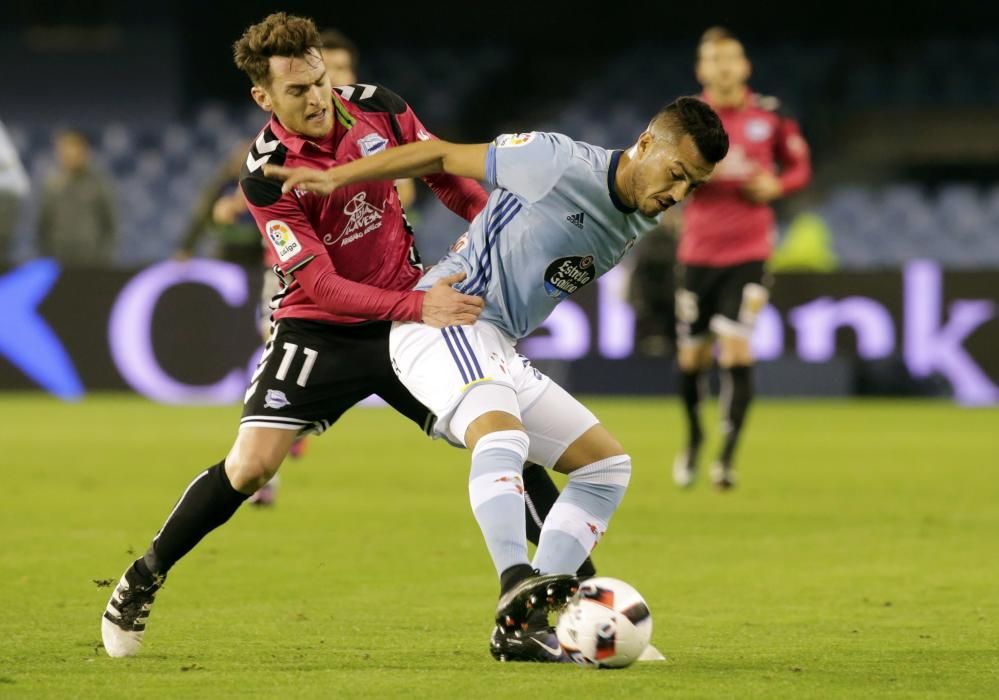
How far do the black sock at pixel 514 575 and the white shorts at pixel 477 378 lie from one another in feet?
1.53

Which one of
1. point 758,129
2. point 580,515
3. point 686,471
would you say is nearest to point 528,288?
point 580,515

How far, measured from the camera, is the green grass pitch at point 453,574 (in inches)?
167

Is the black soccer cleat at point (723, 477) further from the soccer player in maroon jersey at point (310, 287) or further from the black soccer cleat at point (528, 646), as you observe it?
the black soccer cleat at point (528, 646)

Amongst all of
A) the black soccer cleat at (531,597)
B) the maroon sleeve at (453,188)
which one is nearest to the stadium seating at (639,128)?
the maroon sleeve at (453,188)

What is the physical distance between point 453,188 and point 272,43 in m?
0.68

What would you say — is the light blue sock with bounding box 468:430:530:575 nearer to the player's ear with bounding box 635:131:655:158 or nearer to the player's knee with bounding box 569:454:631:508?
the player's knee with bounding box 569:454:631:508

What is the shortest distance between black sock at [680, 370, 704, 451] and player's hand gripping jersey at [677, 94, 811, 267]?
63cm

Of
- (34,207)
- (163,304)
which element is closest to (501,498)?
(163,304)

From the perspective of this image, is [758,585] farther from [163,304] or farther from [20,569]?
[163,304]

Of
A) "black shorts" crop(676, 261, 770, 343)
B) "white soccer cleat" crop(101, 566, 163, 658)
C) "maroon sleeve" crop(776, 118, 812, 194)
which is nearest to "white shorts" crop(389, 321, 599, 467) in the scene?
"white soccer cleat" crop(101, 566, 163, 658)

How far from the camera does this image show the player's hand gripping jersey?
9.34m

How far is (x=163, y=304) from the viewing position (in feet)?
47.4

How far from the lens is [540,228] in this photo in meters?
4.56

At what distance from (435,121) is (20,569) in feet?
49.7
